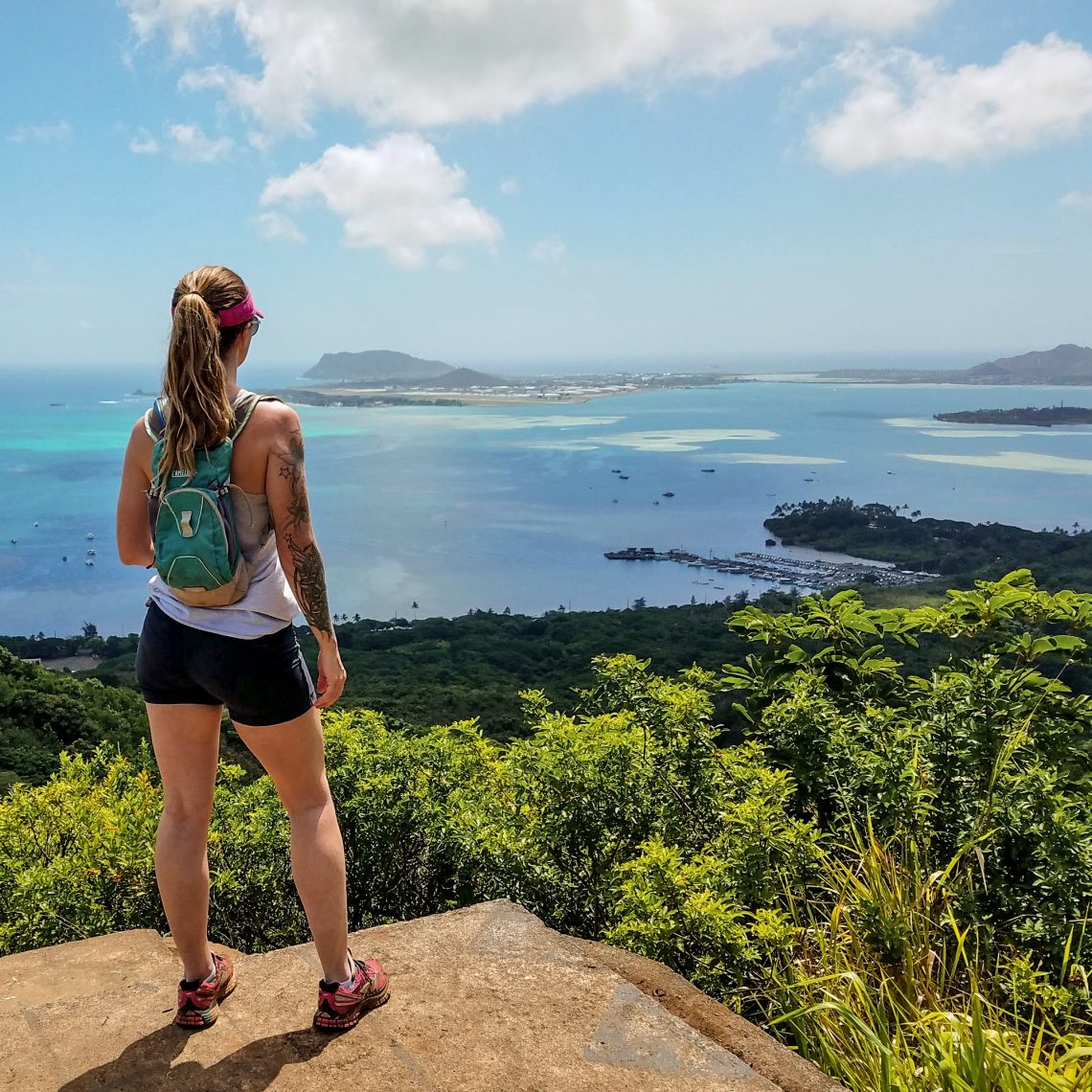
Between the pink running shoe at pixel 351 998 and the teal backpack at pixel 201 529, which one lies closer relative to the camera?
the teal backpack at pixel 201 529

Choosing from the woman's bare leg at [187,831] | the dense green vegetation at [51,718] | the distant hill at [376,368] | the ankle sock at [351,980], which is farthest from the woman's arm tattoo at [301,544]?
the distant hill at [376,368]

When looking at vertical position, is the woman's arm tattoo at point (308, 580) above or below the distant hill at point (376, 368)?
below

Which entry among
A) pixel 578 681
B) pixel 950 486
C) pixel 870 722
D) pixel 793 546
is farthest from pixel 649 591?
pixel 870 722

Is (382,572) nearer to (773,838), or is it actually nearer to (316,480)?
(316,480)

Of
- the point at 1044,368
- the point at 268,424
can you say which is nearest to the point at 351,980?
the point at 268,424

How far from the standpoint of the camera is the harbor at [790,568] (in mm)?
39938

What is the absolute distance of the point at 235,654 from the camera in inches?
58.7

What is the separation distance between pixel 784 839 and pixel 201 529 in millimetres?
1487

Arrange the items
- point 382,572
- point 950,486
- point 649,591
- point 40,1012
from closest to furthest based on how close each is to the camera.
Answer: point 40,1012, point 649,591, point 382,572, point 950,486

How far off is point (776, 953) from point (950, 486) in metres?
68.7

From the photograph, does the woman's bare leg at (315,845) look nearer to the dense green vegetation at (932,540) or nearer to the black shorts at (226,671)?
the black shorts at (226,671)

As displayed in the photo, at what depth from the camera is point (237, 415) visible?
1485 mm

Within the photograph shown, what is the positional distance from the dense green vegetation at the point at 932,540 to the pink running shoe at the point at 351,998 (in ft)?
95.7

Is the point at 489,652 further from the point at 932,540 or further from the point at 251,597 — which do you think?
the point at 932,540
